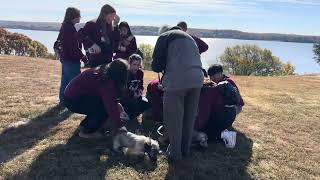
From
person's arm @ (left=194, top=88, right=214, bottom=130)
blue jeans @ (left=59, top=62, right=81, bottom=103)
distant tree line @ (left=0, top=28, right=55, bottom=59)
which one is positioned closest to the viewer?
person's arm @ (left=194, top=88, right=214, bottom=130)

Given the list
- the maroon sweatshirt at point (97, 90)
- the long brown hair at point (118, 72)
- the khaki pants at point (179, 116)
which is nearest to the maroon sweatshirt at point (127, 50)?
the maroon sweatshirt at point (97, 90)

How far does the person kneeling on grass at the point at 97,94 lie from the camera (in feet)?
22.1

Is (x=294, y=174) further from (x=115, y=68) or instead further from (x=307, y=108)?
(x=307, y=108)

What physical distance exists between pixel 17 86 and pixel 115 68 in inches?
252

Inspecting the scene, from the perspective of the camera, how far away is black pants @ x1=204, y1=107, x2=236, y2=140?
782cm

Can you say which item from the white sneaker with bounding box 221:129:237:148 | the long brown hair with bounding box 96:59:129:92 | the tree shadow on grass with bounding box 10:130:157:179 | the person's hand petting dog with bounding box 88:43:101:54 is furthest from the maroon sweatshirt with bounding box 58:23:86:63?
the white sneaker with bounding box 221:129:237:148

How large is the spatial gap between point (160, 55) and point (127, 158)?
1.64 meters

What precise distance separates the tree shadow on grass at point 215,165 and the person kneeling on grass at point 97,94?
1080 millimetres

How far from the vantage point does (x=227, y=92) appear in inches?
307

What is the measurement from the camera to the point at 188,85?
650 cm

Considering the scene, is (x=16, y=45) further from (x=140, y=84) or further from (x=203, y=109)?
(x=203, y=109)

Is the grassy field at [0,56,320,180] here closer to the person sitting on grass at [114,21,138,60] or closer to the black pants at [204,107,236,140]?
the black pants at [204,107,236,140]

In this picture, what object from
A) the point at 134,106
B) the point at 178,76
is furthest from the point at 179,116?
the point at 134,106

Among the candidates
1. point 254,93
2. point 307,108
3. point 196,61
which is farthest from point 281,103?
point 196,61
